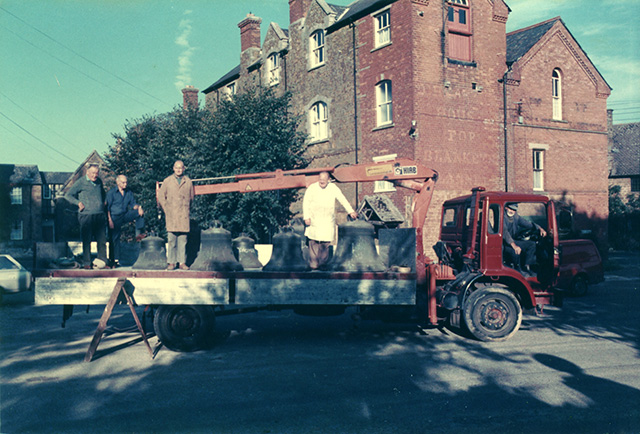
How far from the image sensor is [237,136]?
1780 cm

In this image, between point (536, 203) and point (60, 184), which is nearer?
point (536, 203)

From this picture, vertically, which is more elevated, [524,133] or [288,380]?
[524,133]

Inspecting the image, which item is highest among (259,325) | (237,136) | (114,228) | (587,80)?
(587,80)

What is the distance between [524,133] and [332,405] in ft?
63.1

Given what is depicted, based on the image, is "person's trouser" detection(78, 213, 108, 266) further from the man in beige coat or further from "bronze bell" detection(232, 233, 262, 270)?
"bronze bell" detection(232, 233, 262, 270)

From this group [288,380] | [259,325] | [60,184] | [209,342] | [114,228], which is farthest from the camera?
[60,184]

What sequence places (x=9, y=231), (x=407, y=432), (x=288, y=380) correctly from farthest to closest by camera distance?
(x=9, y=231)
(x=288, y=380)
(x=407, y=432)

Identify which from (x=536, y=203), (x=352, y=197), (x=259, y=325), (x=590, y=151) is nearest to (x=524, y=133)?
(x=590, y=151)

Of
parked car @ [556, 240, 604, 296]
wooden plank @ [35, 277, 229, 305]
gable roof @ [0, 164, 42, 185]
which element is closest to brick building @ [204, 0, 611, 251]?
parked car @ [556, 240, 604, 296]

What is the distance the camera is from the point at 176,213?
317 inches

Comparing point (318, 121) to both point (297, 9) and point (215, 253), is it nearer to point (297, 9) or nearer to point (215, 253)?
point (297, 9)

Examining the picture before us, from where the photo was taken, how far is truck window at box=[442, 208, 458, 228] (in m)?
9.57

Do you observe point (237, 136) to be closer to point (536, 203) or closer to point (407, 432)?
point (536, 203)

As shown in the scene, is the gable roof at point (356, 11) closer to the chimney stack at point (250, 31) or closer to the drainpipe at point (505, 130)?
the drainpipe at point (505, 130)
